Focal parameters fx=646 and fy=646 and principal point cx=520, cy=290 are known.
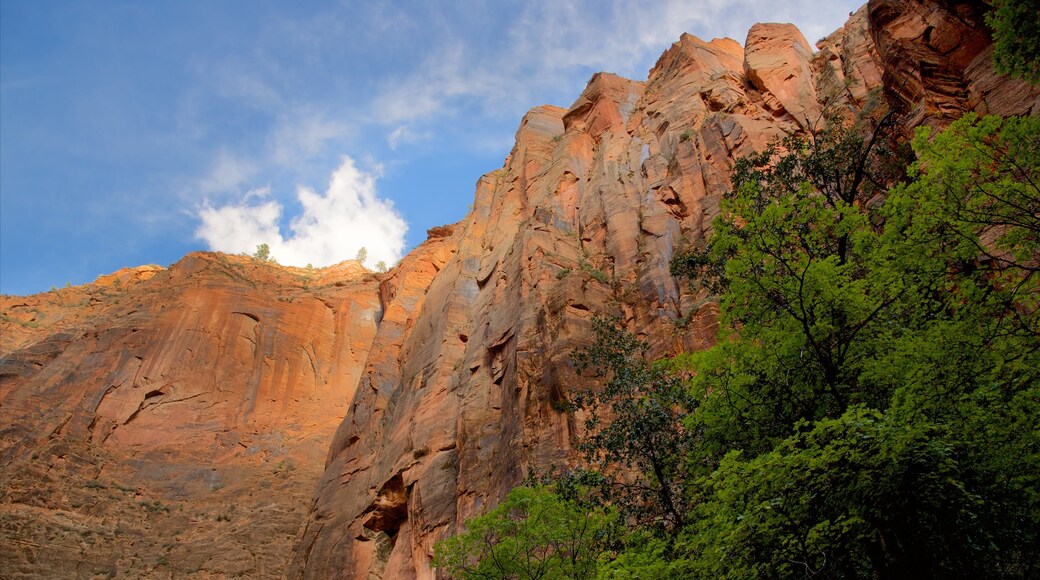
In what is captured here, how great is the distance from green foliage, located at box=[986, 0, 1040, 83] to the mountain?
821cm

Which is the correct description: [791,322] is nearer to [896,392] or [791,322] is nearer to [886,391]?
[886,391]

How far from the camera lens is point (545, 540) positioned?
684 inches

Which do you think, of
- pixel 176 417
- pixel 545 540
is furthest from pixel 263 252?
pixel 545 540

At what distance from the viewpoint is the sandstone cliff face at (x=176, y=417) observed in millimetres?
41281

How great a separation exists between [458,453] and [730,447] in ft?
66.8

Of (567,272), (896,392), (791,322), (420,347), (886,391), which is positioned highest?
(420,347)

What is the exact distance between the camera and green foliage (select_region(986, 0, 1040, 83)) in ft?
28.7

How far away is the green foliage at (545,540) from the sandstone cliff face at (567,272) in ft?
19.1

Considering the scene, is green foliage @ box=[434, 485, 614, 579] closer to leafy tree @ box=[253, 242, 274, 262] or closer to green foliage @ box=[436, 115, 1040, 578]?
green foliage @ box=[436, 115, 1040, 578]

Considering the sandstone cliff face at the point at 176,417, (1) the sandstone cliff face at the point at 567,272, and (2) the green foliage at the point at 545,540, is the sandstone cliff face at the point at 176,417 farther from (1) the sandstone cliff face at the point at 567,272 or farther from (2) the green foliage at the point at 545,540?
(2) the green foliage at the point at 545,540

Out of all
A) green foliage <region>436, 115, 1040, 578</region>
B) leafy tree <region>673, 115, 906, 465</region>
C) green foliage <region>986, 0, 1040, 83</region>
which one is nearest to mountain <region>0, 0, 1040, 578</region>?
green foliage <region>436, 115, 1040, 578</region>

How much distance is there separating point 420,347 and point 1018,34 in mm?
38000

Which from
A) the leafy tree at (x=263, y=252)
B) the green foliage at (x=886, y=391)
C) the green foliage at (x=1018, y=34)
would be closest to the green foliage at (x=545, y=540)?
the green foliage at (x=886, y=391)

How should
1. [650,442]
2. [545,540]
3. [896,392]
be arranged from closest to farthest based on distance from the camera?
[896,392] → [650,442] → [545,540]
